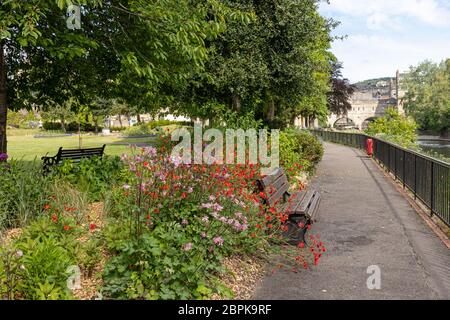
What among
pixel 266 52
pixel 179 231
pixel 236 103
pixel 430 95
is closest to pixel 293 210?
pixel 179 231

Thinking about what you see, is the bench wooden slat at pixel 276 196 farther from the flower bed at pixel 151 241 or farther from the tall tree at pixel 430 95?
the tall tree at pixel 430 95

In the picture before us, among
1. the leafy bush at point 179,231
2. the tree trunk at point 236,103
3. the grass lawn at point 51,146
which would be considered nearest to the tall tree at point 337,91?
the grass lawn at point 51,146

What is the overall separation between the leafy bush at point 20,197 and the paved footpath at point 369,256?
10.7 ft

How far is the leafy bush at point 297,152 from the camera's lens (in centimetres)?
1088

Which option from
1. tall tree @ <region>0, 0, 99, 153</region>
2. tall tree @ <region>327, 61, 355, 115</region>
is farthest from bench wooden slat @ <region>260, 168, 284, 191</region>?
tall tree @ <region>327, 61, 355, 115</region>

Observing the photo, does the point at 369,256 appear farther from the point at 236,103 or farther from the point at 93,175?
the point at 236,103

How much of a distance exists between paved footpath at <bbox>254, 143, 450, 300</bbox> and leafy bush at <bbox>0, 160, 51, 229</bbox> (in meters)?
3.27

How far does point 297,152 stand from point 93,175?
7.19m

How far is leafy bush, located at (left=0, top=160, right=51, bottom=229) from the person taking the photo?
18.7 feet

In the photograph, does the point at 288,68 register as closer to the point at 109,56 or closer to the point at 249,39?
the point at 249,39

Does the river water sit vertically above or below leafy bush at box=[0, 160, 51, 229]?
below

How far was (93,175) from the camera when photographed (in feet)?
25.4

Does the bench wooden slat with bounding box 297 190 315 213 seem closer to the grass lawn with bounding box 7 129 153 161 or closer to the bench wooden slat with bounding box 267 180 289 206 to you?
the bench wooden slat with bounding box 267 180 289 206

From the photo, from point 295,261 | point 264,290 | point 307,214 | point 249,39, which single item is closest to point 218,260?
point 264,290
